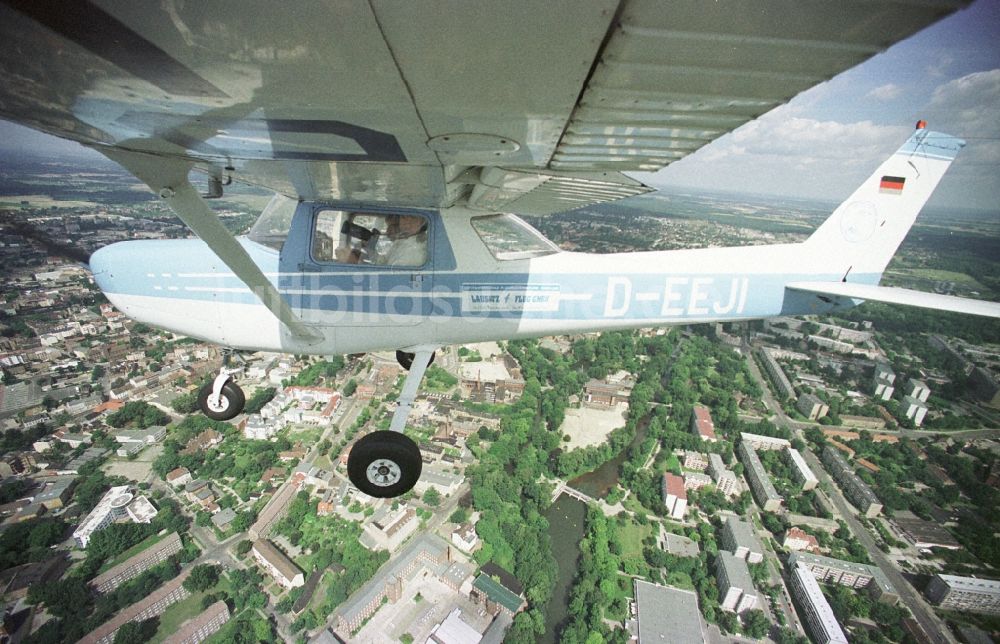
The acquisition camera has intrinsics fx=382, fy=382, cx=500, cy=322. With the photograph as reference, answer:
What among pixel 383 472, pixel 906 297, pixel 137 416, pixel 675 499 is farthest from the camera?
pixel 137 416

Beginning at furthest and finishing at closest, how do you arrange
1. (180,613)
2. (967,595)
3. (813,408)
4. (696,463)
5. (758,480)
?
(813,408) < (696,463) < (758,480) < (967,595) < (180,613)

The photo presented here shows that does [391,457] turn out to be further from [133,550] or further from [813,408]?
[813,408]

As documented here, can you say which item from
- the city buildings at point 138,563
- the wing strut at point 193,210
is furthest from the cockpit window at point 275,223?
the city buildings at point 138,563

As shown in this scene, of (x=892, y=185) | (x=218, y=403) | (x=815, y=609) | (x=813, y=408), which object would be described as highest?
(x=892, y=185)

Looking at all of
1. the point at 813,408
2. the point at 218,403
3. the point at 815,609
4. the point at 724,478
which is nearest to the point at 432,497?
the point at 218,403

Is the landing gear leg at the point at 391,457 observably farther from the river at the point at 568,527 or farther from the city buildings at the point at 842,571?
the city buildings at the point at 842,571
